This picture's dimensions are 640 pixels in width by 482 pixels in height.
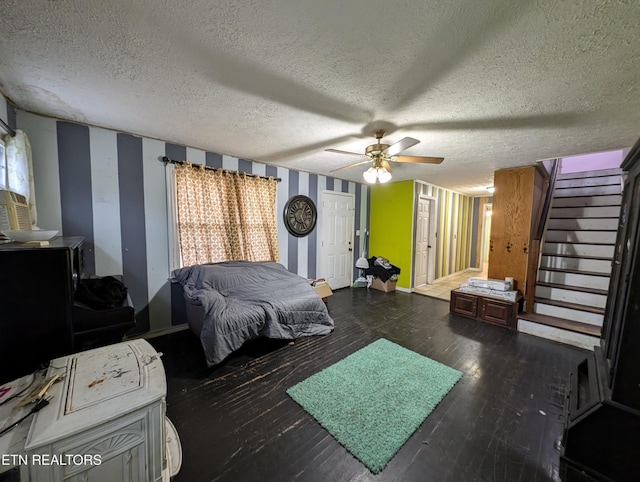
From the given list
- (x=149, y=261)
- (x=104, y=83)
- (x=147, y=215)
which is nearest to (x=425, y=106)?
(x=104, y=83)

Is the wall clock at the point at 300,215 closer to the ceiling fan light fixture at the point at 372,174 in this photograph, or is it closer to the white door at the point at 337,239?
the white door at the point at 337,239

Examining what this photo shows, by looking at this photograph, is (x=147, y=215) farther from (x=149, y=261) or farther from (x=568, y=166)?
(x=568, y=166)

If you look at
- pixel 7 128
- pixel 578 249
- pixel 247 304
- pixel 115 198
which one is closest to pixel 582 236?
pixel 578 249

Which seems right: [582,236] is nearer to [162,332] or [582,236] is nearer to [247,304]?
[247,304]

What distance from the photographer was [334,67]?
1501 mm

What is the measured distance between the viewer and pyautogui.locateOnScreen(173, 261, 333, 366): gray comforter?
2.28 m

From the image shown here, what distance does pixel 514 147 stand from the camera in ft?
9.22

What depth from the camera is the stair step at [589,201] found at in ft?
12.0

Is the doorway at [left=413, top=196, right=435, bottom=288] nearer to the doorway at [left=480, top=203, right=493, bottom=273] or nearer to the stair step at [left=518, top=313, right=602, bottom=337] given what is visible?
the stair step at [left=518, top=313, right=602, bottom=337]

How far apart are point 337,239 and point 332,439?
3.81m

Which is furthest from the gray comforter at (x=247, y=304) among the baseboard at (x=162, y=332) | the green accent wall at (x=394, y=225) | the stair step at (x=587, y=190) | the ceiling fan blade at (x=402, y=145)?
the stair step at (x=587, y=190)

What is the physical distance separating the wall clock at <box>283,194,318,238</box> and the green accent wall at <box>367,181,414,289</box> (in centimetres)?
174

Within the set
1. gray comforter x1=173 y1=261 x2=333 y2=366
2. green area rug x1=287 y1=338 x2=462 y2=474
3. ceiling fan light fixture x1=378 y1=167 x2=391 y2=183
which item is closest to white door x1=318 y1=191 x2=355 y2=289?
gray comforter x1=173 y1=261 x2=333 y2=366

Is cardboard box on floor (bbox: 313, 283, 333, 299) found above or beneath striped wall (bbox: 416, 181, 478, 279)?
beneath
